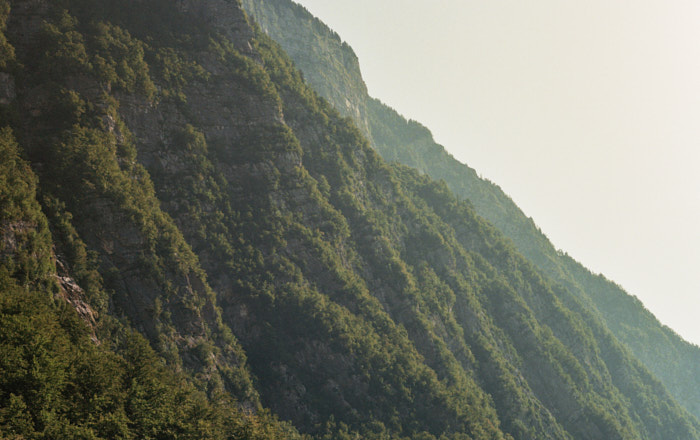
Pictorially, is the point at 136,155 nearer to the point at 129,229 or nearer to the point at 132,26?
Result: the point at 129,229

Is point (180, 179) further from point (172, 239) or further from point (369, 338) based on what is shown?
point (369, 338)

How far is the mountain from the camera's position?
73750mm

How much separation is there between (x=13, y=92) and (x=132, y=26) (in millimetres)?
50083

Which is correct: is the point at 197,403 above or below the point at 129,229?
below

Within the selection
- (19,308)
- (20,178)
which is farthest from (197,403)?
(20,178)

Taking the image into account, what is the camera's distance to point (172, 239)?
11131 cm

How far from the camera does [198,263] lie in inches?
4811

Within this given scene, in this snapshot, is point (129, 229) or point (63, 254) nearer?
point (63, 254)

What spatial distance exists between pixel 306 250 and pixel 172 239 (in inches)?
1806

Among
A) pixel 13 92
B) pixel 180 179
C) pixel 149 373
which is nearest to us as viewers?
pixel 149 373

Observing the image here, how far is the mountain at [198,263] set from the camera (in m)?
73.8

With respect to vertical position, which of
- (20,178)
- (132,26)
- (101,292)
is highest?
(132,26)

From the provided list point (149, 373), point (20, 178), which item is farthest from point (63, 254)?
point (149, 373)

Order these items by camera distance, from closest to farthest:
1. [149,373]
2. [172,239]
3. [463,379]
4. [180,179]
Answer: [149,373]
[172,239]
[180,179]
[463,379]
